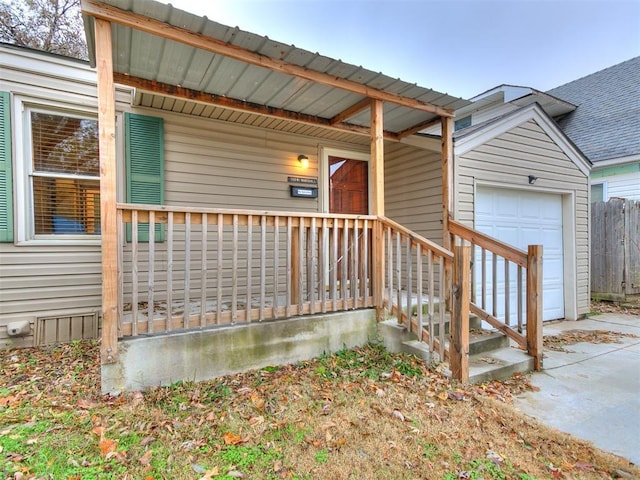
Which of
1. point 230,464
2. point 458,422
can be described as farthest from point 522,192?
point 230,464

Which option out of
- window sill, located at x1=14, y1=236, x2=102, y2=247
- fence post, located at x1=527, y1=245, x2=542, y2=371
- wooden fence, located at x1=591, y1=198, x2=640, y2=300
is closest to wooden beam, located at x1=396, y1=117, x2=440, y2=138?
fence post, located at x1=527, y1=245, x2=542, y2=371

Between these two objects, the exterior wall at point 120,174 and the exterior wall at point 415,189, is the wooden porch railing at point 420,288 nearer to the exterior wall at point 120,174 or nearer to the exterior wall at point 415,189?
the exterior wall at point 415,189

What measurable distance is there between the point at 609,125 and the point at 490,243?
26.4 feet

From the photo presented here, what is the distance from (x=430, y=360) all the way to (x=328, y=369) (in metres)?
0.99

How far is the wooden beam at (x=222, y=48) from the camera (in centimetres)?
239

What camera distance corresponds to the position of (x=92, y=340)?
389cm

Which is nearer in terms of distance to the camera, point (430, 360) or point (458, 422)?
point (458, 422)

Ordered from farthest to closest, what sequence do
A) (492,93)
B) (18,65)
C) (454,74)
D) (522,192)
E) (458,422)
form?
1. (454,74)
2. (492,93)
3. (522,192)
4. (18,65)
5. (458,422)

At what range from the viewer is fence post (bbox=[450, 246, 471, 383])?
2.88 meters

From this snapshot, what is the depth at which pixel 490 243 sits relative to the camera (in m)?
3.83

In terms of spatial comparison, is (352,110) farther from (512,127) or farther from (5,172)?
(5,172)

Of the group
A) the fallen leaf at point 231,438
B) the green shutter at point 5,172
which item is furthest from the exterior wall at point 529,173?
the green shutter at point 5,172

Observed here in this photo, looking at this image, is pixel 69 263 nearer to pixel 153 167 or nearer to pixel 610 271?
pixel 153 167

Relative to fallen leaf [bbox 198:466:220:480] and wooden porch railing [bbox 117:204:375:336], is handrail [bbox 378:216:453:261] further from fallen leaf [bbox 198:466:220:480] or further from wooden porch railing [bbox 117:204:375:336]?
fallen leaf [bbox 198:466:220:480]
